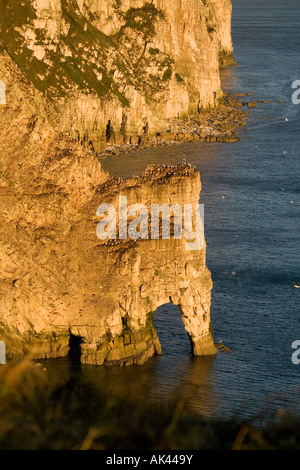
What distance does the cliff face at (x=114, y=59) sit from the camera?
90.8m

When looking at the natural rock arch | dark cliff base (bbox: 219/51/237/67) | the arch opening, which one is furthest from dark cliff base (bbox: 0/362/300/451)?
dark cliff base (bbox: 219/51/237/67)

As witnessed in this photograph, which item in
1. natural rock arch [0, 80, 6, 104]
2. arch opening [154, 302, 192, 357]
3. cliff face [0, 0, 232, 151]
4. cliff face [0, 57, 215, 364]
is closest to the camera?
cliff face [0, 57, 215, 364]

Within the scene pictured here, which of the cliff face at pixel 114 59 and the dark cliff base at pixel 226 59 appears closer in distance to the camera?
the cliff face at pixel 114 59

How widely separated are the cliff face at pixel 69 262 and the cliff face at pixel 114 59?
192 feet

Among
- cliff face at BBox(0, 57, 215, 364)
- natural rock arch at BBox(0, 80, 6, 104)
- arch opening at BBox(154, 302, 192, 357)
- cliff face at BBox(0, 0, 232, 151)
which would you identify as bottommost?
arch opening at BBox(154, 302, 192, 357)

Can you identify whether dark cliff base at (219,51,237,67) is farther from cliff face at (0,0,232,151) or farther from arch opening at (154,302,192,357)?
arch opening at (154,302,192,357)

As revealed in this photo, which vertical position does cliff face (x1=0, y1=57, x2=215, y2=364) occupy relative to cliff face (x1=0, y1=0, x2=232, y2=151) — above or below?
below

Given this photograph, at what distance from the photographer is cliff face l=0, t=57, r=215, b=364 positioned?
28203 mm

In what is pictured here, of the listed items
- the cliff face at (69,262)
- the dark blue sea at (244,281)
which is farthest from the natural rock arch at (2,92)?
the dark blue sea at (244,281)

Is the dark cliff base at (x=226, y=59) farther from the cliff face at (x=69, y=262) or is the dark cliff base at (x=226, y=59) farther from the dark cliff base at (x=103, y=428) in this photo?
the dark cliff base at (x=103, y=428)

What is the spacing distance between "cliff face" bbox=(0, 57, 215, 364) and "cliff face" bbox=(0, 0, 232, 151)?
58612 millimetres

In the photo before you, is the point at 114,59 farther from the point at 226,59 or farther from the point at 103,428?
the point at 103,428
